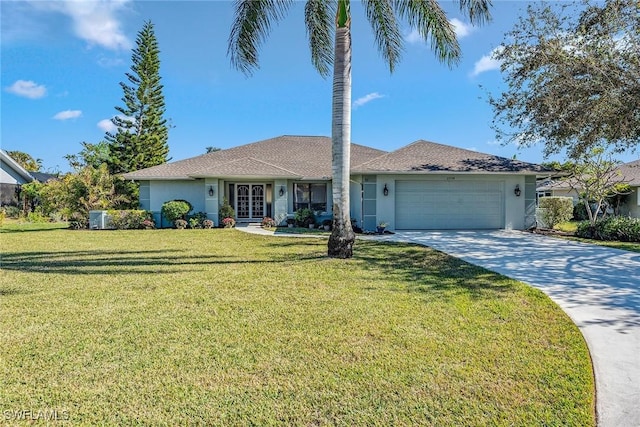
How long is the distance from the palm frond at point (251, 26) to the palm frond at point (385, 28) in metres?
2.35

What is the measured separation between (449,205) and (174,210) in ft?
45.6

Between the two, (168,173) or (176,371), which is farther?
(168,173)

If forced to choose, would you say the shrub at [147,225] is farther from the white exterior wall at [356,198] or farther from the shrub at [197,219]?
the white exterior wall at [356,198]

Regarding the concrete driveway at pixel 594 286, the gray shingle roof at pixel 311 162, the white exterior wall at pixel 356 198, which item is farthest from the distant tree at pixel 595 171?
the white exterior wall at pixel 356 198

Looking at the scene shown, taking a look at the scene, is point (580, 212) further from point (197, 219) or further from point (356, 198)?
point (197, 219)

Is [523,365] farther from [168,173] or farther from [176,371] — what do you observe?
[168,173]

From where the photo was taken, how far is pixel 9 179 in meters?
27.1

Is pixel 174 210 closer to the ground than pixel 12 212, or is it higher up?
higher up

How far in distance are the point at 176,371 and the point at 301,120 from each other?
26.3m

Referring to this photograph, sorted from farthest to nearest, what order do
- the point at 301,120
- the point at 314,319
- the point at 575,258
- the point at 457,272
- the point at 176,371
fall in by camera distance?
the point at 301,120, the point at 575,258, the point at 457,272, the point at 314,319, the point at 176,371

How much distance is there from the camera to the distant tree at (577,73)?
10.6 meters

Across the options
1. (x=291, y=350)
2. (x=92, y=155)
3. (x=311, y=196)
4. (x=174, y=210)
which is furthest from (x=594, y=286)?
(x=92, y=155)

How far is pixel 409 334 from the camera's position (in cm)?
447

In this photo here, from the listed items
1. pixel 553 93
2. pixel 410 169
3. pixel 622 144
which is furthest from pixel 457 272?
pixel 622 144
